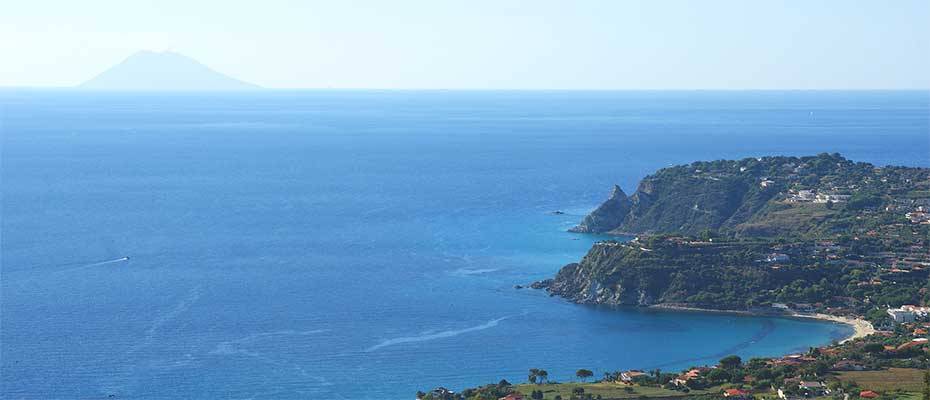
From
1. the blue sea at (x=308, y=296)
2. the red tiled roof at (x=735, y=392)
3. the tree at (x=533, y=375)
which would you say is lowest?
the blue sea at (x=308, y=296)

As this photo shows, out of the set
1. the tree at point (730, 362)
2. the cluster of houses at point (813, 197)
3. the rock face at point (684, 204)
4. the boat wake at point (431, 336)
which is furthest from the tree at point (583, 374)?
the cluster of houses at point (813, 197)

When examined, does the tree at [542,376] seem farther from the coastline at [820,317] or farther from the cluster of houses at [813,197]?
the cluster of houses at [813,197]

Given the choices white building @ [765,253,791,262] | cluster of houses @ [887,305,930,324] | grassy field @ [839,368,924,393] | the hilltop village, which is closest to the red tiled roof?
the hilltop village

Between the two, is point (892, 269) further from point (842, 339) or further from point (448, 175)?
point (448, 175)

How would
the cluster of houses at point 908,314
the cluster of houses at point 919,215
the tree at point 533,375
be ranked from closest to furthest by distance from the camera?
the tree at point 533,375 → the cluster of houses at point 908,314 → the cluster of houses at point 919,215

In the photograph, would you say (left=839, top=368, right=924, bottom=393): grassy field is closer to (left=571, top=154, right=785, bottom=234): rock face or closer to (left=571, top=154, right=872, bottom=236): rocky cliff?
(left=571, top=154, right=872, bottom=236): rocky cliff

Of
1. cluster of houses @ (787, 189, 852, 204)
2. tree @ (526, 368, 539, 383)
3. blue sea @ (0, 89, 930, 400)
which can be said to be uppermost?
cluster of houses @ (787, 189, 852, 204)
